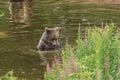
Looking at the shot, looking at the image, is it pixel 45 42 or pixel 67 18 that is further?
pixel 67 18

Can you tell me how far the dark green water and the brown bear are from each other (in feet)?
0.92

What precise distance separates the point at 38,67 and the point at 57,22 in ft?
28.7

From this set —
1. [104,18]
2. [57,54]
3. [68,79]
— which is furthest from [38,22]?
[68,79]

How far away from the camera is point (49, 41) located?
16719 millimetres

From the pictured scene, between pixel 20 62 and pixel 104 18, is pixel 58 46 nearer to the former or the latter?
pixel 20 62

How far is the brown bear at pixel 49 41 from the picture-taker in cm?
1641

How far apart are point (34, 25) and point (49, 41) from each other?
5.04 m

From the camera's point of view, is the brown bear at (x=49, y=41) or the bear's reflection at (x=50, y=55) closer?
the bear's reflection at (x=50, y=55)

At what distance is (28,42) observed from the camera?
1728 cm

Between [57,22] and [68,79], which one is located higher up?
[68,79]

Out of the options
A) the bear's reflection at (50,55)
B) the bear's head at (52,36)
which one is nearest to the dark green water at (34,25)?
the bear's reflection at (50,55)

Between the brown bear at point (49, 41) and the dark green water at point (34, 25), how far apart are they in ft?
0.92

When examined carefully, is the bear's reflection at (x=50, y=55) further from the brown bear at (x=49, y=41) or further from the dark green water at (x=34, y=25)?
the brown bear at (x=49, y=41)

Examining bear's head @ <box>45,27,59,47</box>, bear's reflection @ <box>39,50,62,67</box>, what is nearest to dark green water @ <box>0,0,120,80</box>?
bear's reflection @ <box>39,50,62,67</box>
